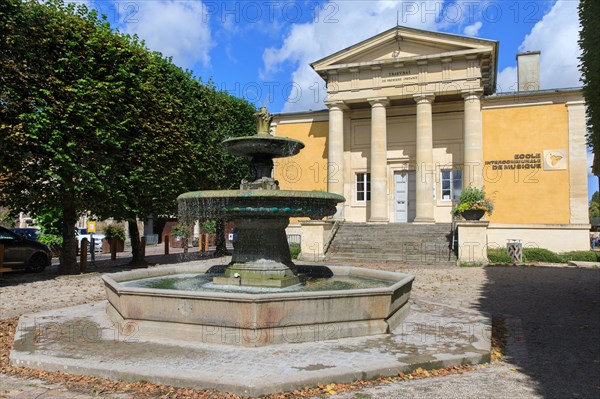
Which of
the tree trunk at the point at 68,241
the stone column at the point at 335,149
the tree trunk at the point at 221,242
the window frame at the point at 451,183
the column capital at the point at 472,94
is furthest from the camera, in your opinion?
the stone column at the point at 335,149

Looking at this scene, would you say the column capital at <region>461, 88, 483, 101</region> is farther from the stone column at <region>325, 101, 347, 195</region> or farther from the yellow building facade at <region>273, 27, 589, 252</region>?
the stone column at <region>325, 101, 347, 195</region>

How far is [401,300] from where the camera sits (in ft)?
26.5

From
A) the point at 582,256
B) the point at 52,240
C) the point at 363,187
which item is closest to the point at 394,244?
the point at 363,187

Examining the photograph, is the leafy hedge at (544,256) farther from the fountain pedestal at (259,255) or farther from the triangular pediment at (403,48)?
the fountain pedestal at (259,255)

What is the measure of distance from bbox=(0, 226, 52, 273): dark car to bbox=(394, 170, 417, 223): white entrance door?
19407 mm

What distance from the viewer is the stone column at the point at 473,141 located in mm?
25062

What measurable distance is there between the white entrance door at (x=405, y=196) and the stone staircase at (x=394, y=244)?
11.7ft

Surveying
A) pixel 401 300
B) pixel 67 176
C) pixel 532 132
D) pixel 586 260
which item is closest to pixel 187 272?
pixel 401 300

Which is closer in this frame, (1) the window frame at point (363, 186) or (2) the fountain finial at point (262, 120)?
(2) the fountain finial at point (262, 120)

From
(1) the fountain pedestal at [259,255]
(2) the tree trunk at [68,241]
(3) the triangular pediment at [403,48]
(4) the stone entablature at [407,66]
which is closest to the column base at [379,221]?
(4) the stone entablature at [407,66]

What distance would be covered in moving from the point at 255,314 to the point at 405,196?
77.1ft

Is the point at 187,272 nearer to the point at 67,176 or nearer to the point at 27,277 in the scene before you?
the point at 67,176

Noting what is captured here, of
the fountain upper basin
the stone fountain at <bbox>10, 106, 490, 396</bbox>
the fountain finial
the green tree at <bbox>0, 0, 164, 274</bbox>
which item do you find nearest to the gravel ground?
the stone fountain at <bbox>10, 106, 490, 396</bbox>

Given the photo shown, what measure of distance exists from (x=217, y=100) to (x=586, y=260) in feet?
67.0
